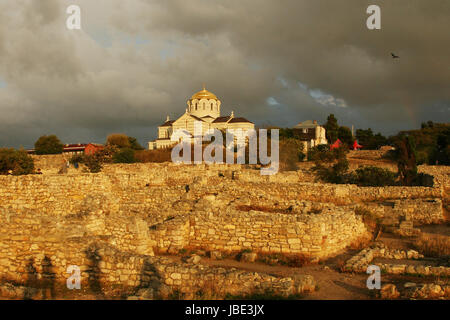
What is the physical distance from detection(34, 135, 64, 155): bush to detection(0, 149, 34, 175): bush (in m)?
23.9

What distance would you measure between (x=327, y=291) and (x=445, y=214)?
14.3m

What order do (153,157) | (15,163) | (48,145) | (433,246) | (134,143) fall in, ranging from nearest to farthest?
(433,246) < (15,163) < (153,157) < (48,145) < (134,143)

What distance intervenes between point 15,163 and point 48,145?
28.0 metres

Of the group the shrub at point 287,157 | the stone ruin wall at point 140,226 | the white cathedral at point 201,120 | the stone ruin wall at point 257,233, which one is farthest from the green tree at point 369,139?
the stone ruin wall at point 257,233

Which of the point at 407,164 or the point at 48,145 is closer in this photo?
the point at 407,164

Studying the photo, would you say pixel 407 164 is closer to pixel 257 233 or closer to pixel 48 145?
pixel 257 233

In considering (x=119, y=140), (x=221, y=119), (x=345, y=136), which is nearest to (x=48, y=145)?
(x=119, y=140)

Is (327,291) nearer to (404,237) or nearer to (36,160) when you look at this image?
(404,237)

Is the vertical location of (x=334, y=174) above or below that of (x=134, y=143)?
below

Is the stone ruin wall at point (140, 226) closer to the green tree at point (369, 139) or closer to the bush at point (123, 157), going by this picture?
the bush at point (123, 157)

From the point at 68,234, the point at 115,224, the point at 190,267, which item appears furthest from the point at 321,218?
the point at 68,234

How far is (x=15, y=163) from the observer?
3312 centimetres

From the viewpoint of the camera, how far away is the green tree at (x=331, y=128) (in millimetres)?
74188

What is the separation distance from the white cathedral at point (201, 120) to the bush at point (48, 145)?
25.2 m
